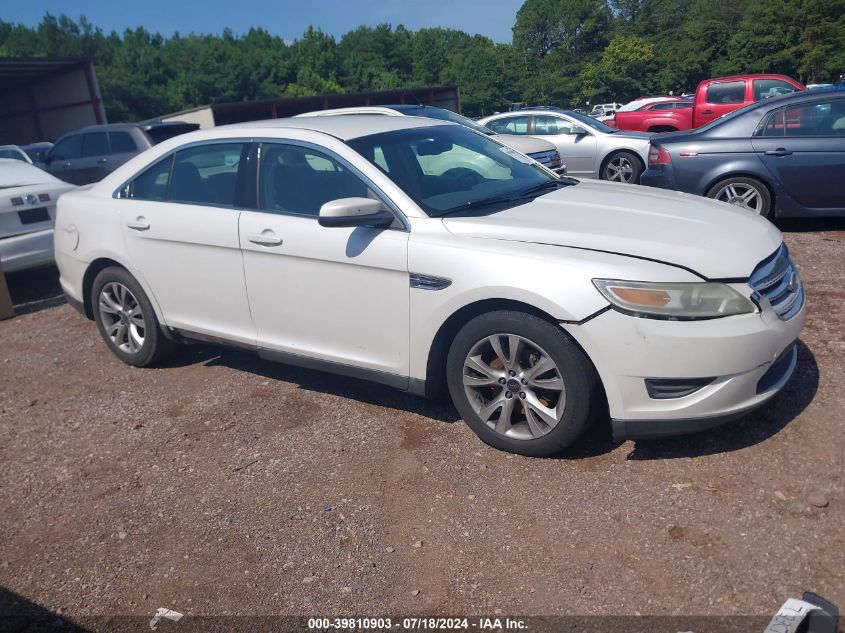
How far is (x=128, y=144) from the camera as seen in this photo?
12453 millimetres

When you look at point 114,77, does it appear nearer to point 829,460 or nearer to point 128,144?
point 128,144

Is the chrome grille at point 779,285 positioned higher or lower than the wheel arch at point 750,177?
higher

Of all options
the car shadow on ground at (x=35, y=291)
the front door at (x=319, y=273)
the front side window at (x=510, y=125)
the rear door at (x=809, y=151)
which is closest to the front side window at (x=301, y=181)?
the front door at (x=319, y=273)

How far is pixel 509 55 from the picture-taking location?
4021 inches

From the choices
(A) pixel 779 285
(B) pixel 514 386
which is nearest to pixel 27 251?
(B) pixel 514 386

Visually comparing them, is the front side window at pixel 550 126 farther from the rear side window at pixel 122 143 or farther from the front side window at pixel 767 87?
the rear side window at pixel 122 143

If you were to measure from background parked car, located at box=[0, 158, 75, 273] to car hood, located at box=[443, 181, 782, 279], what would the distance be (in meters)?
5.22

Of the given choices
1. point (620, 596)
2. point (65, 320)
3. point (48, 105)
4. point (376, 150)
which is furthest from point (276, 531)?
point (48, 105)

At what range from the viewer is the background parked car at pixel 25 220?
271 inches

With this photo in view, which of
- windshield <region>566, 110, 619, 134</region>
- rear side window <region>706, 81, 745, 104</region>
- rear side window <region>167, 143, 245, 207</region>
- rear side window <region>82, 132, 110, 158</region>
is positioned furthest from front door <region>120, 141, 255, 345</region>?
rear side window <region>706, 81, 745, 104</region>

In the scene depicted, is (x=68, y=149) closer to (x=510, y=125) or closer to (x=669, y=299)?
(x=510, y=125)

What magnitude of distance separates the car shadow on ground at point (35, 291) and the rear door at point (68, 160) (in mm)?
4442

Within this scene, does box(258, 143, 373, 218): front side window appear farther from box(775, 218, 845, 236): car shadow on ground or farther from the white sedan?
box(775, 218, 845, 236): car shadow on ground

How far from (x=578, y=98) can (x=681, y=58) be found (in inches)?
512
